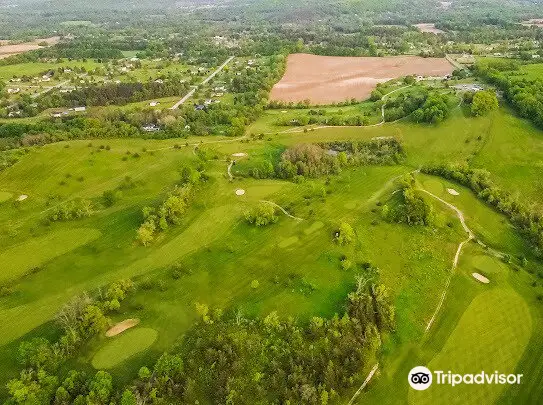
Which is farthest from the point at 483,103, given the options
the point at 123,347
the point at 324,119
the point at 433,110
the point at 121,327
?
the point at 123,347

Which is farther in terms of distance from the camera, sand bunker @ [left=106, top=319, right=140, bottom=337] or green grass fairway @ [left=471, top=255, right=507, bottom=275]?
green grass fairway @ [left=471, top=255, right=507, bottom=275]

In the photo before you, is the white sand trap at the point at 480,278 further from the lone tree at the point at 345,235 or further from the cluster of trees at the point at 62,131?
the cluster of trees at the point at 62,131

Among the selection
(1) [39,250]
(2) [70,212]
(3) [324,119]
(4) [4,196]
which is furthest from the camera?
(3) [324,119]

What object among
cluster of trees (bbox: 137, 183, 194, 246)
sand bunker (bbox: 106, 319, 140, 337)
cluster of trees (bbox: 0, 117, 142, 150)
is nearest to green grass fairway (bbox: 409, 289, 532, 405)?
sand bunker (bbox: 106, 319, 140, 337)

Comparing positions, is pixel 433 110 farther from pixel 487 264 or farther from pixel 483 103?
pixel 487 264

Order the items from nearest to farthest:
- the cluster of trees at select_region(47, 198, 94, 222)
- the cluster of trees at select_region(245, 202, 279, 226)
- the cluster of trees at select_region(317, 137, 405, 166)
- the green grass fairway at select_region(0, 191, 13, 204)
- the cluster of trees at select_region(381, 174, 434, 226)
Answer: the cluster of trees at select_region(381, 174, 434, 226)
the cluster of trees at select_region(245, 202, 279, 226)
the cluster of trees at select_region(47, 198, 94, 222)
the green grass fairway at select_region(0, 191, 13, 204)
the cluster of trees at select_region(317, 137, 405, 166)

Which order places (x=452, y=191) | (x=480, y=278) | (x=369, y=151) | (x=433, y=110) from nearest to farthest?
(x=480, y=278), (x=452, y=191), (x=369, y=151), (x=433, y=110)

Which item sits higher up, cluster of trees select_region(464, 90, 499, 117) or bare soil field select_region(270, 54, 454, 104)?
cluster of trees select_region(464, 90, 499, 117)

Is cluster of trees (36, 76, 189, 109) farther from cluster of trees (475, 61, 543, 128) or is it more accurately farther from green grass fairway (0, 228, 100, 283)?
cluster of trees (475, 61, 543, 128)
